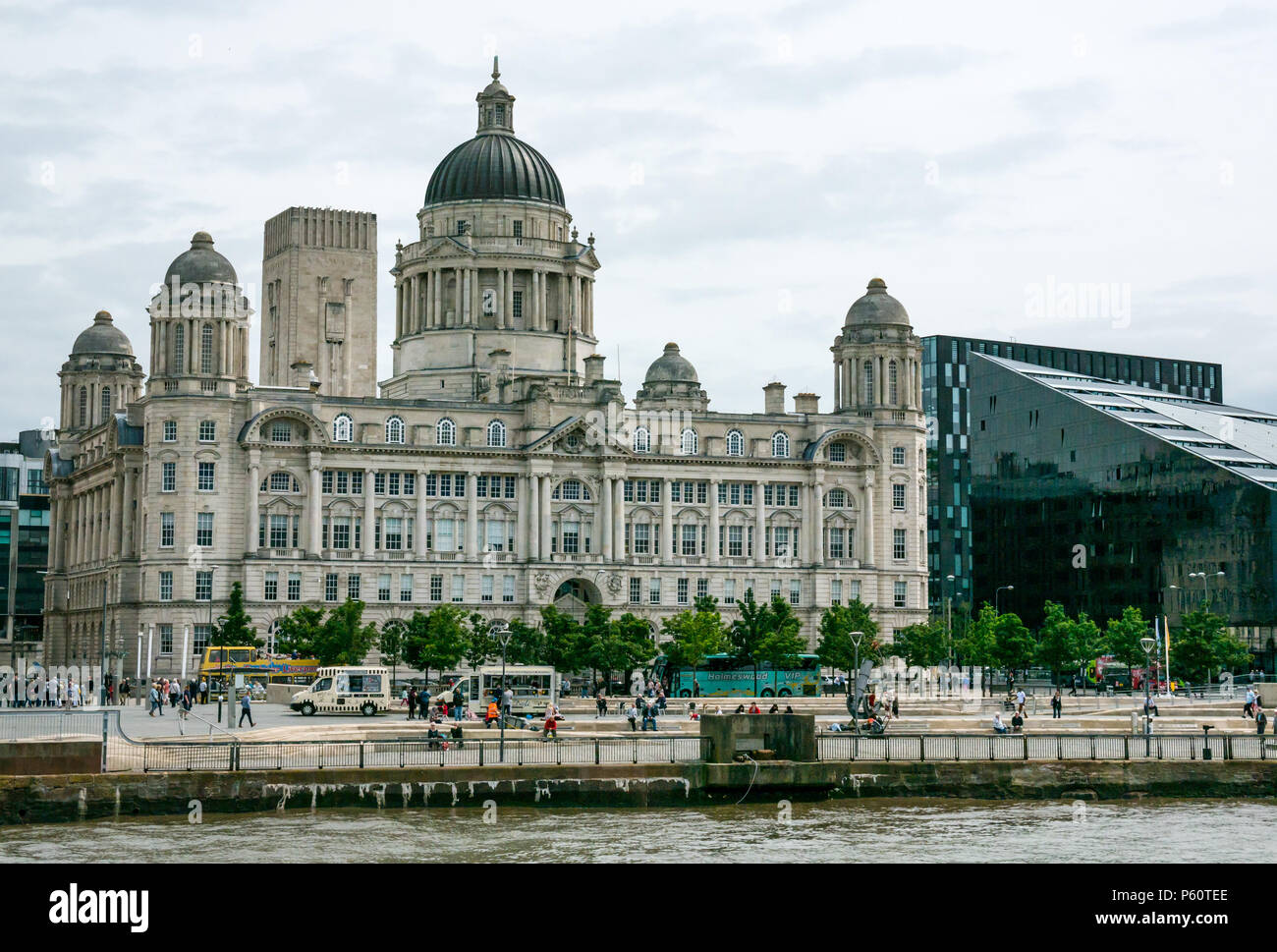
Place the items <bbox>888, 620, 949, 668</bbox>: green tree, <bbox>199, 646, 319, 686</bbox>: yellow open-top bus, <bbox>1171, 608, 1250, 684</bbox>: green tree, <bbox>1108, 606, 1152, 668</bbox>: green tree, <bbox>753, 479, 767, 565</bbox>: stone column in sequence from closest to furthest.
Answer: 1. <bbox>199, 646, 319, 686</bbox>: yellow open-top bus
2. <bbox>1171, 608, 1250, 684</bbox>: green tree
3. <bbox>1108, 606, 1152, 668</bbox>: green tree
4. <bbox>888, 620, 949, 668</bbox>: green tree
5. <bbox>753, 479, 767, 565</bbox>: stone column

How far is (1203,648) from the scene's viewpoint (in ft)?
367

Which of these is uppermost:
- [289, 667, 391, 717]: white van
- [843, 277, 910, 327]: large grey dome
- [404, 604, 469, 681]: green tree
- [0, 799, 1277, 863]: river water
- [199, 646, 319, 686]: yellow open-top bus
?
[843, 277, 910, 327]: large grey dome

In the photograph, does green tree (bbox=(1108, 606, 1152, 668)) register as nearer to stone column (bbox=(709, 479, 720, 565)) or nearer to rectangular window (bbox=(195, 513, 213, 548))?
stone column (bbox=(709, 479, 720, 565))

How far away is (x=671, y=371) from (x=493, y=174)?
70.5 ft

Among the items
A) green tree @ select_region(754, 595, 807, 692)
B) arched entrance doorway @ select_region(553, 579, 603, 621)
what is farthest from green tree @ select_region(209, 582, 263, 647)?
green tree @ select_region(754, 595, 807, 692)

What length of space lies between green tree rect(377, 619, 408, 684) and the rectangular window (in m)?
13.3

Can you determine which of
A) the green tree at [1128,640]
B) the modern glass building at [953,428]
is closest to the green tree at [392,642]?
the green tree at [1128,640]

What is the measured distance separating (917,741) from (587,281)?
95012mm

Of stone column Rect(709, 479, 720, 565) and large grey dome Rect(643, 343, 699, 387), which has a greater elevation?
large grey dome Rect(643, 343, 699, 387)

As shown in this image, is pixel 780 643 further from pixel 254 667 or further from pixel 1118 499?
pixel 1118 499

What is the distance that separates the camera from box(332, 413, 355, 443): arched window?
130250mm

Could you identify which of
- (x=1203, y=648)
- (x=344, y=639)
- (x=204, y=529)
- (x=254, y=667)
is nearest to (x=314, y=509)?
(x=204, y=529)

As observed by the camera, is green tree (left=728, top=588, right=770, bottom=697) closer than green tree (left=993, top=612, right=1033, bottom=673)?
Yes
